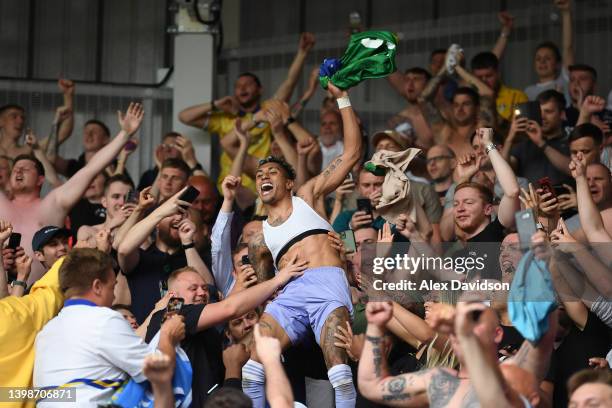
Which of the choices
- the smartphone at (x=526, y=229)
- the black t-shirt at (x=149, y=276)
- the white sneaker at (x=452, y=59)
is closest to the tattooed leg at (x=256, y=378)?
the black t-shirt at (x=149, y=276)

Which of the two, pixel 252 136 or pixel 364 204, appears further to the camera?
pixel 252 136

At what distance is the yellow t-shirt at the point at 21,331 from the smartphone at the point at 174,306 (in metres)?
0.66

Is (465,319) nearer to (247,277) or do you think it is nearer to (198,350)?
(198,350)

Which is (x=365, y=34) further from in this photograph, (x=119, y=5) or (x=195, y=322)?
(x=119, y=5)

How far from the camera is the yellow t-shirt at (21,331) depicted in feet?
24.2

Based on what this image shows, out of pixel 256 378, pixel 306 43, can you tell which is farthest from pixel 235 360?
pixel 306 43

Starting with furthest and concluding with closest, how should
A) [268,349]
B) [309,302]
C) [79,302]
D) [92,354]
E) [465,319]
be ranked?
[309,302], [79,302], [92,354], [268,349], [465,319]

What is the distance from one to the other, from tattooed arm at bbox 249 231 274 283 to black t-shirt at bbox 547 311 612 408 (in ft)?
7.33

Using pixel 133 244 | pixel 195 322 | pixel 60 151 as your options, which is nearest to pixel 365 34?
pixel 133 244

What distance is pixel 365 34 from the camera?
9.44m

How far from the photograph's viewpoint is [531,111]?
38.9 ft

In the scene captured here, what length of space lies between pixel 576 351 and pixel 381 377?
197 centimetres

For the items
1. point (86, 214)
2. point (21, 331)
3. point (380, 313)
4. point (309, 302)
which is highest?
point (86, 214)

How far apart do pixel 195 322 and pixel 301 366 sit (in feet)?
4.55
